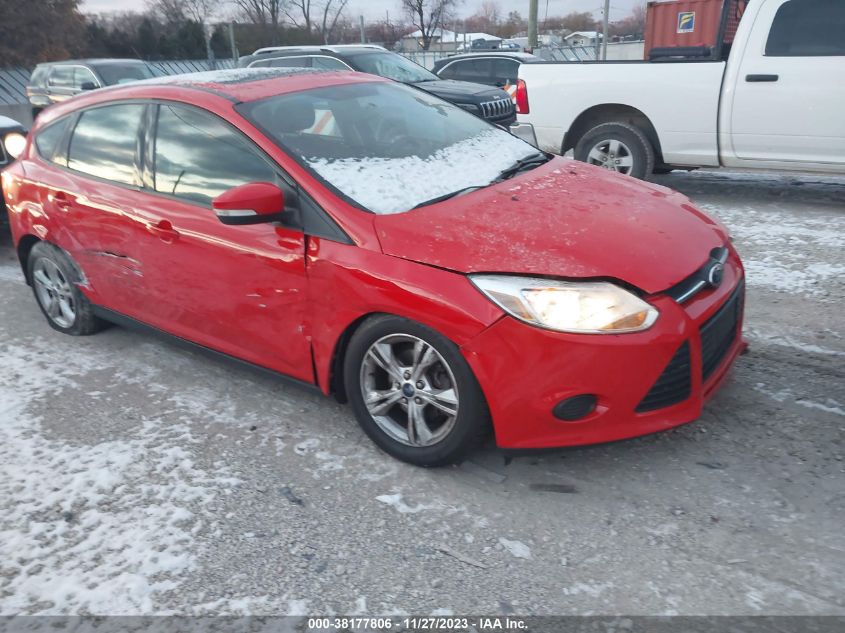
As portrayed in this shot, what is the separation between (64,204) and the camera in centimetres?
425

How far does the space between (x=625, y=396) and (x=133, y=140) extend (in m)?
2.90

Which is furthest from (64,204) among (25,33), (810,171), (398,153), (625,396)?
(25,33)

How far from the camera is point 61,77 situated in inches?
567

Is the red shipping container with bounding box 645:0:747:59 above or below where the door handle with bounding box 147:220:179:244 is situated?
above

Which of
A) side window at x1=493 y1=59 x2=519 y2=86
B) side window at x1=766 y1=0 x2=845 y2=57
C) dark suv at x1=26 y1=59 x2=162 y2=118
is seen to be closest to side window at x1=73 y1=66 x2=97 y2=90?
dark suv at x1=26 y1=59 x2=162 y2=118

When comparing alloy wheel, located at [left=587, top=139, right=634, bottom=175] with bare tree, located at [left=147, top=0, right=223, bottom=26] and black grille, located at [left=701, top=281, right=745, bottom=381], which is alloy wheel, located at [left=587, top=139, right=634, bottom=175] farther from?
bare tree, located at [left=147, top=0, right=223, bottom=26]

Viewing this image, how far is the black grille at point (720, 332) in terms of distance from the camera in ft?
9.38

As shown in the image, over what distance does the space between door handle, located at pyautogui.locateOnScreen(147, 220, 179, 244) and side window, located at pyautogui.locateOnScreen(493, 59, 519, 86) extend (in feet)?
40.5

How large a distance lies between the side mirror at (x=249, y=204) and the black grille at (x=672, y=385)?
1706mm

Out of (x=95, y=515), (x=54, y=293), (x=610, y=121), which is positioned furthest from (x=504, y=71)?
(x=95, y=515)

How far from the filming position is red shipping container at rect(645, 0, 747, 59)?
1678 cm

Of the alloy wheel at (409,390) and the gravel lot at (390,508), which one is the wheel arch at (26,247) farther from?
the alloy wheel at (409,390)

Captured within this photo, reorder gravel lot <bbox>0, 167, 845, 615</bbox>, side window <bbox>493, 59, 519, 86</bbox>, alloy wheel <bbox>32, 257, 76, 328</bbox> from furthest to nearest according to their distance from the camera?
side window <bbox>493, 59, 519, 86</bbox> < alloy wheel <bbox>32, 257, 76, 328</bbox> < gravel lot <bbox>0, 167, 845, 615</bbox>

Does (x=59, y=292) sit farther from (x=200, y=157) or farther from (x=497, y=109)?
(x=497, y=109)
